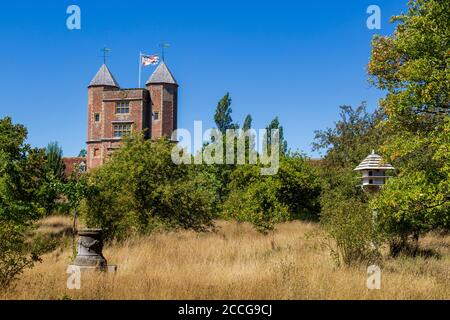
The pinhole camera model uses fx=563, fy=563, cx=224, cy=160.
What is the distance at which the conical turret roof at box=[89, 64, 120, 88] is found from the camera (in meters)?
57.8

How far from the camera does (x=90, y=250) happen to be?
1255 cm

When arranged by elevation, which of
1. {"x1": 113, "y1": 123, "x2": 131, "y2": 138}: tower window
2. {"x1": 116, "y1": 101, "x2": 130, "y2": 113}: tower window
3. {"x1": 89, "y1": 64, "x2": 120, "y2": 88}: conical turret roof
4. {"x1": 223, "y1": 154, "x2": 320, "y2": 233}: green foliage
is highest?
{"x1": 89, "y1": 64, "x2": 120, "y2": 88}: conical turret roof

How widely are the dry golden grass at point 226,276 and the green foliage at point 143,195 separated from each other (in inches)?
92.0

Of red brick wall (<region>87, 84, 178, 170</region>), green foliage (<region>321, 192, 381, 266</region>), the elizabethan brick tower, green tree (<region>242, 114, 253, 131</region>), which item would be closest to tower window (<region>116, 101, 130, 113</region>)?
the elizabethan brick tower

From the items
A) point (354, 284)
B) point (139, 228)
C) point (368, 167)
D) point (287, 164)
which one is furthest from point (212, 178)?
point (354, 284)

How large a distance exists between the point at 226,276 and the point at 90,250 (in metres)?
3.38

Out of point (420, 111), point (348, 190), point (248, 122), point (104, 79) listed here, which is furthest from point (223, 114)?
point (420, 111)

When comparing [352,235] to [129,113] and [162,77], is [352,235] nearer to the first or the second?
[129,113]

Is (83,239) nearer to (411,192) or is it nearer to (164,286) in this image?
(164,286)

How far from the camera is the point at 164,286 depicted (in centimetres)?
987

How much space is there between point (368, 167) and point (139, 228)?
790 cm

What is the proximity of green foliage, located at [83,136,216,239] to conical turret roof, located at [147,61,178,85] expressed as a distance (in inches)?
1426

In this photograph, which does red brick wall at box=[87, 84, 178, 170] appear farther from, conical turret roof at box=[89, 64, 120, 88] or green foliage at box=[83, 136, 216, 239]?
green foliage at box=[83, 136, 216, 239]

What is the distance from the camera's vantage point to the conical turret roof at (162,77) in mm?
56875
